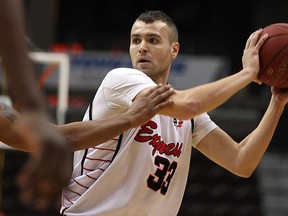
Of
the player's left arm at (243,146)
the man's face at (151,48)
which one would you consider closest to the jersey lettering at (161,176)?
the player's left arm at (243,146)

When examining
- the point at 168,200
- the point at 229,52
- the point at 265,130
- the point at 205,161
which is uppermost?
the point at 265,130

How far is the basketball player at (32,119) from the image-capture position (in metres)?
1.89

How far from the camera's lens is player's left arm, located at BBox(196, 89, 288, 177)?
4641 mm

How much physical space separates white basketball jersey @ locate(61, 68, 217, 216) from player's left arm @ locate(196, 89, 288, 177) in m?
0.44

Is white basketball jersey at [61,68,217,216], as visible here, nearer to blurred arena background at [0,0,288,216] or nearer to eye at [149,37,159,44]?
eye at [149,37,159,44]

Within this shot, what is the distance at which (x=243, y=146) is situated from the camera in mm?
4715

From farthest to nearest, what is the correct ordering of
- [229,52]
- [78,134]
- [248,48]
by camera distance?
[229,52]
[248,48]
[78,134]

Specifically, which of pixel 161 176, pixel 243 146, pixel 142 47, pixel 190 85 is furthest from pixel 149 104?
pixel 190 85

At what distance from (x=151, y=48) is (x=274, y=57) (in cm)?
84

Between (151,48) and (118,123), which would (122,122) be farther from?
(151,48)

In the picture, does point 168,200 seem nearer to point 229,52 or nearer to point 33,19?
point 33,19

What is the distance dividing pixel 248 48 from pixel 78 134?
1.09 metres

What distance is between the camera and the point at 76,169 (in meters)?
4.34

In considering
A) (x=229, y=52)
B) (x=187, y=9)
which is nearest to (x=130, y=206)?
(x=229, y=52)
